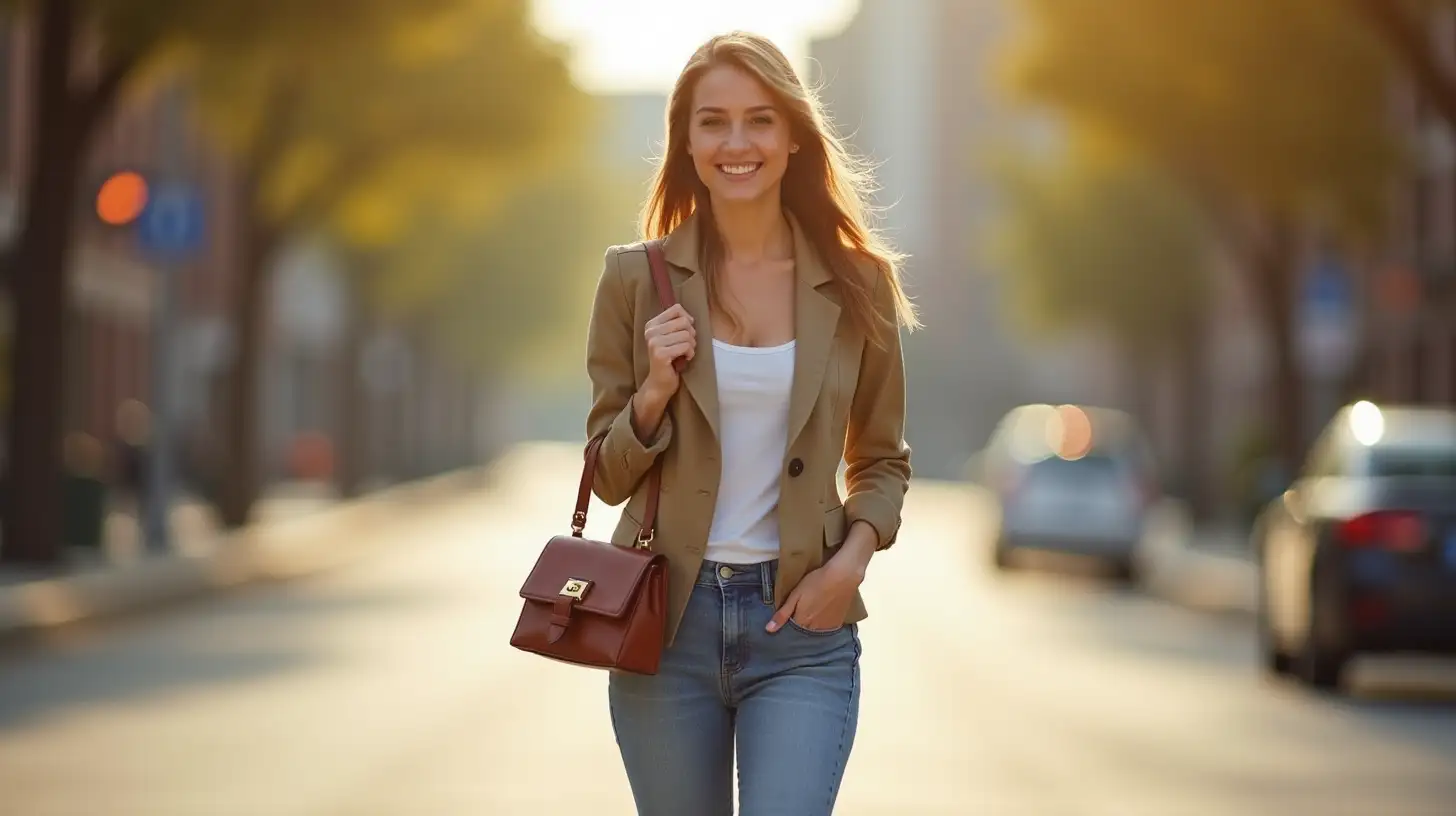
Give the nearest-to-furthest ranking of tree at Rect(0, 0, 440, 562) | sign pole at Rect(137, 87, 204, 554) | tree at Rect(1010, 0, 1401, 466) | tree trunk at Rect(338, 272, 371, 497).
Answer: tree at Rect(0, 0, 440, 562), sign pole at Rect(137, 87, 204, 554), tree at Rect(1010, 0, 1401, 466), tree trunk at Rect(338, 272, 371, 497)

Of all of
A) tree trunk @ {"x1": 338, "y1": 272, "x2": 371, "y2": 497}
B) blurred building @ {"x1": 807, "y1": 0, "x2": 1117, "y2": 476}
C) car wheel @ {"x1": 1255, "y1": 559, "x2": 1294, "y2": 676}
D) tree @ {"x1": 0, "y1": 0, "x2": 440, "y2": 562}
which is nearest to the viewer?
car wheel @ {"x1": 1255, "y1": 559, "x2": 1294, "y2": 676}

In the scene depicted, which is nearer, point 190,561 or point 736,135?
point 736,135

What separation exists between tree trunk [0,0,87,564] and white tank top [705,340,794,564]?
62.6 ft

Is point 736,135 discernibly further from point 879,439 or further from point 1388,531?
point 1388,531

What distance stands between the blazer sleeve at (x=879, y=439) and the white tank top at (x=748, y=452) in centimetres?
20

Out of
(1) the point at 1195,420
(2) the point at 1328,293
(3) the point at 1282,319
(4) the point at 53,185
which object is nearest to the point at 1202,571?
(2) the point at 1328,293

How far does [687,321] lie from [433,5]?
71.5ft

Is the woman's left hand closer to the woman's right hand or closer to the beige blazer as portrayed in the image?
the beige blazer

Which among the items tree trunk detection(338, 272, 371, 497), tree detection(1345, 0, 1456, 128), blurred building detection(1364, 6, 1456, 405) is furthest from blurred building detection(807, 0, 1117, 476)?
tree detection(1345, 0, 1456, 128)

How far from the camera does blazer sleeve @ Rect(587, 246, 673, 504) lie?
4641 millimetres

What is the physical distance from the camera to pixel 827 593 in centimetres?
461

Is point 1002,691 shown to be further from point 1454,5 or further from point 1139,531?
point 1139,531

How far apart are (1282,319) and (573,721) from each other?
22.1 m

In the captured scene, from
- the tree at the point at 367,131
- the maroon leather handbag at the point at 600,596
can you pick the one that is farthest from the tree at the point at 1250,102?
the maroon leather handbag at the point at 600,596
